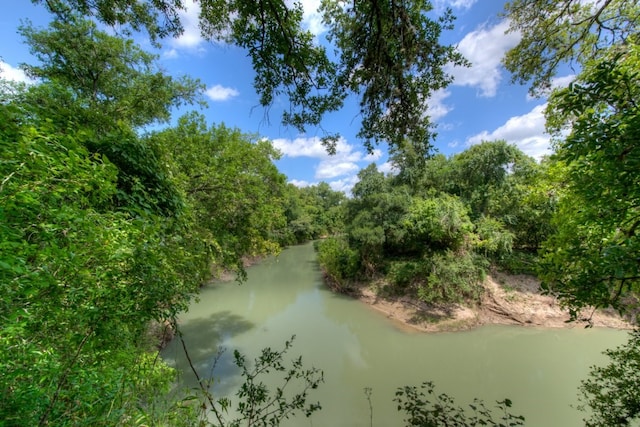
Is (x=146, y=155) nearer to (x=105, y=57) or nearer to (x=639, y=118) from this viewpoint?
(x=639, y=118)

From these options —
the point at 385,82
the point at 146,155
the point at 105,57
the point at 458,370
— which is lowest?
the point at 458,370

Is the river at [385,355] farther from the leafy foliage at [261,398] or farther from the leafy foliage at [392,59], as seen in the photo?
the leafy foliage at [392,59]

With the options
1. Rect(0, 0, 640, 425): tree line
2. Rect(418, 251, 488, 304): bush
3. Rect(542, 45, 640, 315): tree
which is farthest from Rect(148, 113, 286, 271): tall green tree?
Rect(418, 251, 488, 304): bush

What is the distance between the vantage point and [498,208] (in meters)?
9.55

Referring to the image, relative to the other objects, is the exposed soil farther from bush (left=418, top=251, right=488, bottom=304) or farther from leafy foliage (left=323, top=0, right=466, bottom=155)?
leafy foliage (left=323, top=0, right=466, bottom=155)

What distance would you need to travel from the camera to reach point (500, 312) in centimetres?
794

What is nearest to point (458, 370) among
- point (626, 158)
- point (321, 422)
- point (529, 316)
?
point (321, 422)

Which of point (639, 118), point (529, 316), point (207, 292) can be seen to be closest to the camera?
point (639, 118)

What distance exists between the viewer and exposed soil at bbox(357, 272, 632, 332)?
7379 mm

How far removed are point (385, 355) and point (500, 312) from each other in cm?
467

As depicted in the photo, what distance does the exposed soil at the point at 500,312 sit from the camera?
290 inches

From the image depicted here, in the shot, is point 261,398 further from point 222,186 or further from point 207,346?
point 207,346

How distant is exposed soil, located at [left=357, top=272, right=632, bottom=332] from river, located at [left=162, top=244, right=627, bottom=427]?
315 mm

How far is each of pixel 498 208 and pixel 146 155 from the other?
11558 mm
